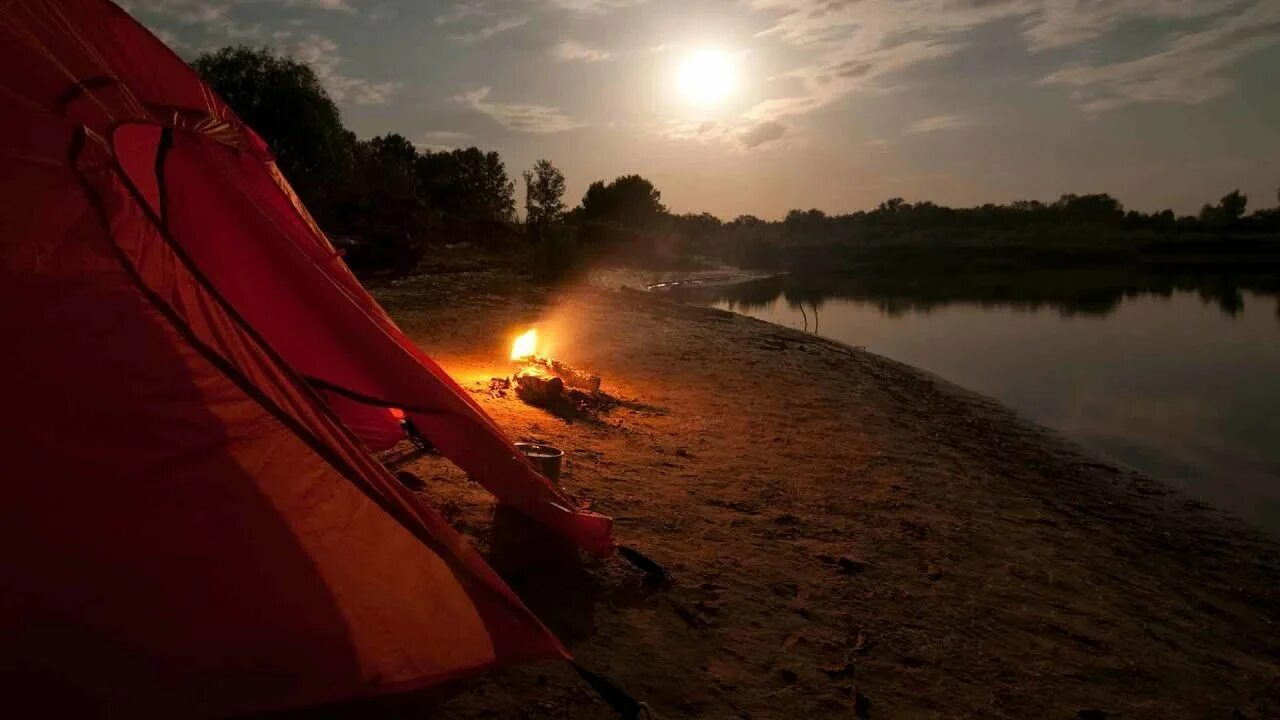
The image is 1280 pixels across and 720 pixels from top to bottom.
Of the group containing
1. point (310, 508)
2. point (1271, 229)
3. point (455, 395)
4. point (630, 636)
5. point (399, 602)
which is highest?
point (1271, 229)

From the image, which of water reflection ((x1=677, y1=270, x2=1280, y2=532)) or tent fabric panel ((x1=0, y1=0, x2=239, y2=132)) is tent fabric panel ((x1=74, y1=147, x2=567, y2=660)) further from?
water reflection ((x1=677, y1=270, x2=1280, y2=532))

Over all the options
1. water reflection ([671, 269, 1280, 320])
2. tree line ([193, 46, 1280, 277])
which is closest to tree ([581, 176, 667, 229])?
tree line ([193, 46, 1280, 277])

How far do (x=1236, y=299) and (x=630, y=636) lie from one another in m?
34.1

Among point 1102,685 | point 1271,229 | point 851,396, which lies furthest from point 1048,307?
point 1271,229

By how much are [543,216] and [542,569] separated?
2819 centimetres

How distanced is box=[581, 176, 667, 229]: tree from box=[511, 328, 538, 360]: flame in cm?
4494

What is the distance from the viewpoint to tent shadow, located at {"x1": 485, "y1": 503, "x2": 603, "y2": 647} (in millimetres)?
2955

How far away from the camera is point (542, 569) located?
323 centimetres

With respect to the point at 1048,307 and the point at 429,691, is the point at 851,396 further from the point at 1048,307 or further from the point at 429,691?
the point at 1048,307

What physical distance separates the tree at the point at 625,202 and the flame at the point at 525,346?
1769 inches

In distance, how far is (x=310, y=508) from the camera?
215 cm

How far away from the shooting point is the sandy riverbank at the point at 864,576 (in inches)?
110

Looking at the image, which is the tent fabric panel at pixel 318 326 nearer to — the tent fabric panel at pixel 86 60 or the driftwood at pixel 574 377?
the tent fabric panel at pixel 86 60

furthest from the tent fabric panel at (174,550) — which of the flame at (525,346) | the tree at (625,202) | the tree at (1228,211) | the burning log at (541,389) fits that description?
the tree at (1228,211)
